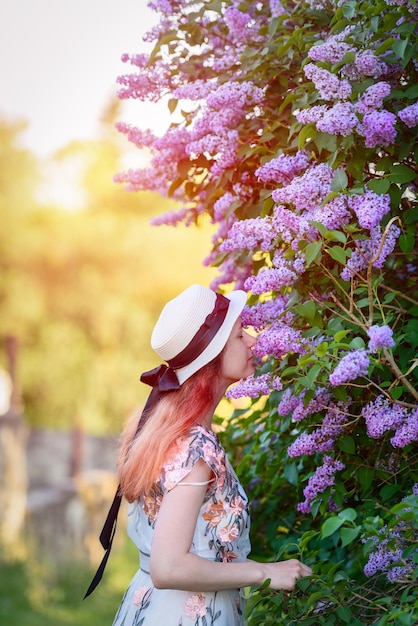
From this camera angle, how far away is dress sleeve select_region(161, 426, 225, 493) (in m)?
1.78

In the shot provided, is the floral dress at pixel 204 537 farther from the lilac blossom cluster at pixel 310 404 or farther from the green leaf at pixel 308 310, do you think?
the green leaf at pixel 308 310

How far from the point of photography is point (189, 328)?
6.31 ft

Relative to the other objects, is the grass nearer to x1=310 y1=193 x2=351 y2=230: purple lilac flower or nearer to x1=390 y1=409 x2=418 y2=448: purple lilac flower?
x1=390 y1=409 x2=418 y2=448: purple lilac flower

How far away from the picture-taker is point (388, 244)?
1787mm

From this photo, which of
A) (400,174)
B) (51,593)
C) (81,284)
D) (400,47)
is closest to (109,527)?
(400,174)

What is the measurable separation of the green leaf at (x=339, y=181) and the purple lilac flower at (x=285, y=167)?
159 millimetres

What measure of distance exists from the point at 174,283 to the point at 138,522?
14.8 metres

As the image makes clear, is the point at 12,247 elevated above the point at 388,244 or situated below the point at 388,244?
below

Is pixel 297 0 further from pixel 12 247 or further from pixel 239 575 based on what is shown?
pixel 12 247

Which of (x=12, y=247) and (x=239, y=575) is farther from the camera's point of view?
(x=12, y=247)

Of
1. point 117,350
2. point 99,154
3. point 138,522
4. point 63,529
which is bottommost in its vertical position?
point 117,350

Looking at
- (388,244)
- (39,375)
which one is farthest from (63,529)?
(388,244)

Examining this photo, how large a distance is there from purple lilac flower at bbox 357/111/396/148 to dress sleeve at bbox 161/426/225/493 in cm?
70

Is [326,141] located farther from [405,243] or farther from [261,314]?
[261,314]
